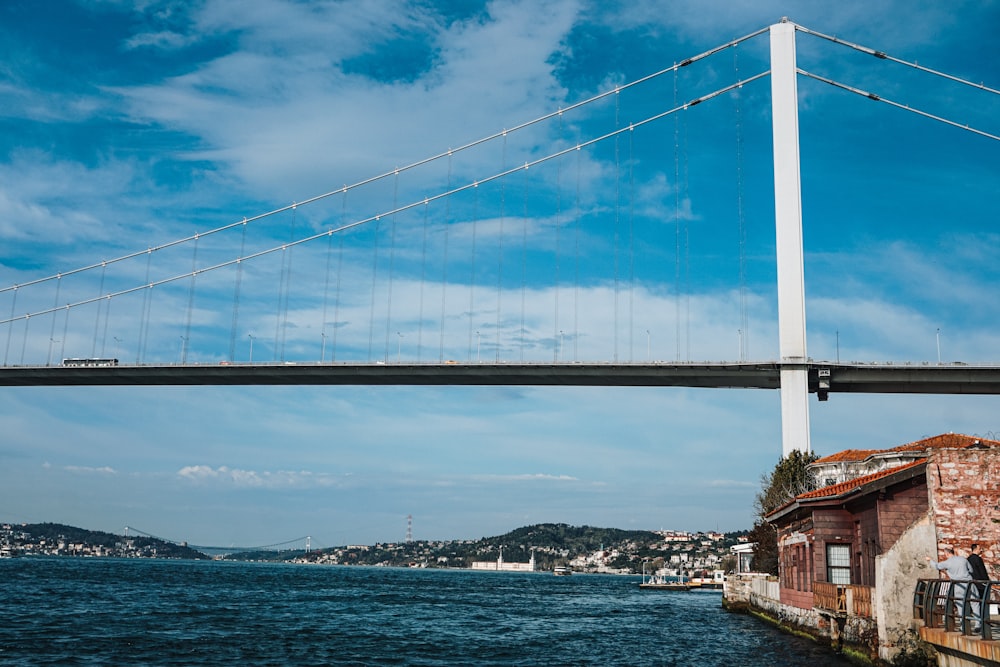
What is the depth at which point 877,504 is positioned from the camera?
22.0m

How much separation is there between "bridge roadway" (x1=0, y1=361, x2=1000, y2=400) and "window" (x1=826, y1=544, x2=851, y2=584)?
90.0ft

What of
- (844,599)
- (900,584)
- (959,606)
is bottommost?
(844,599)

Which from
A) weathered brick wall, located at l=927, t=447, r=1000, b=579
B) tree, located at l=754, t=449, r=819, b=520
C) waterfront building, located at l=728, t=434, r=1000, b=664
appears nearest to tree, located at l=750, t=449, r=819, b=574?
tree, located at l=754, t=449, r=819, b=520

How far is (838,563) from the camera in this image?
1021 inches

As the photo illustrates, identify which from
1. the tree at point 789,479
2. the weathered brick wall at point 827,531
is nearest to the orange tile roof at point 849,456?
the tree at point 789,479

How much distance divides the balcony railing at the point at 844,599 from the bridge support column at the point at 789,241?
27.1 m

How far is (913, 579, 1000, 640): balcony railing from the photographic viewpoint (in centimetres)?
1387

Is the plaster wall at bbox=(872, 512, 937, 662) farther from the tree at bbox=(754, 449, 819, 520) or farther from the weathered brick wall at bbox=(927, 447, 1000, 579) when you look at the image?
the tree at bbox=(754, 449, 819, 520)

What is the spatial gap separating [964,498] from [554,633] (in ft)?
65.9

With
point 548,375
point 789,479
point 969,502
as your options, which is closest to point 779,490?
point 789,479

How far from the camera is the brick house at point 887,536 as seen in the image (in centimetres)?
1810

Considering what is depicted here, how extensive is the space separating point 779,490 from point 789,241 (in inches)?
549

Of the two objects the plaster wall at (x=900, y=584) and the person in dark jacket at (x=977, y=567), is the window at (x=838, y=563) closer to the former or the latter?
the plaster wall at (x=900, y=584)

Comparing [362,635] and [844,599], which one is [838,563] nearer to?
[844,599]
